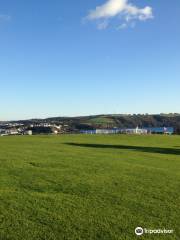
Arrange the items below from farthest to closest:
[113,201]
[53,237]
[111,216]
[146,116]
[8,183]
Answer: [146,116] < [8,183] < [113,201] < [111,216] < [53,237]

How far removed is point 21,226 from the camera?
7.66 meters

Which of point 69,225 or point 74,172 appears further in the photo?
point 74,172

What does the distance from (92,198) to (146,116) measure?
6820 inches

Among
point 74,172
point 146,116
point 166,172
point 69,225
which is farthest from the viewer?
point 146,116

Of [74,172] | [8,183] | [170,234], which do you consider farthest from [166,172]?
[170,234]

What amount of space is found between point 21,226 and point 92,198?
271 cm

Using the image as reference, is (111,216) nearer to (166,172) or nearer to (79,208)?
(79,208)

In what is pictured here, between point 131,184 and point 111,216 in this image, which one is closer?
point 111,216

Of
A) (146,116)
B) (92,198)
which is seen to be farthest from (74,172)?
(146,116)

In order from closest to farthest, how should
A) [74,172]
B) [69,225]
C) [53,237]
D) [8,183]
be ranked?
1. [53,237]
2. [69,225]
3. [8,183]
4. [74,172]

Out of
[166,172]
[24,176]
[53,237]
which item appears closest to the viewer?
[53,237]

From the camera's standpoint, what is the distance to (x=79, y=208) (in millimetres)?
8961

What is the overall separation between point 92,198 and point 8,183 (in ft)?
9.39

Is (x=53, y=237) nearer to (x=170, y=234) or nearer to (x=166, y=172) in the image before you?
(x=170, y=234)
